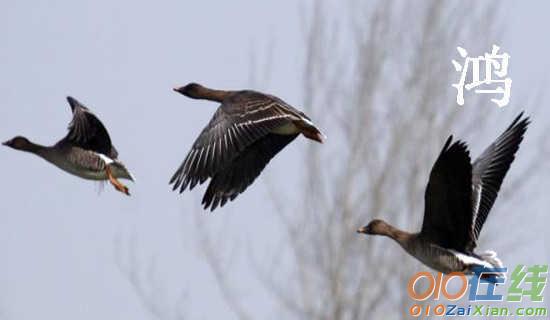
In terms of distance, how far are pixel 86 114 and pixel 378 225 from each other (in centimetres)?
257

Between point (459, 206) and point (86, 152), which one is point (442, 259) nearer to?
point (459, 206)

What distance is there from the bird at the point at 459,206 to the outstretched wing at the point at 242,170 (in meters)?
1.25

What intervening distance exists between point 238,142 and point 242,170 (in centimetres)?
85

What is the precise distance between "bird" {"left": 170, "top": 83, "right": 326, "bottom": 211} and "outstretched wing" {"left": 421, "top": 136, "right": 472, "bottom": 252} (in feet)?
3.32

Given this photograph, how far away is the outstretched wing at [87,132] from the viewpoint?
42.5ft

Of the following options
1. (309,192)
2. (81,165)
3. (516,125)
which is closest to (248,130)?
(81,165)

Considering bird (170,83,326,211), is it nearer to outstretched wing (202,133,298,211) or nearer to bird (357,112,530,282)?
outstretched wing (202,133,298,211)

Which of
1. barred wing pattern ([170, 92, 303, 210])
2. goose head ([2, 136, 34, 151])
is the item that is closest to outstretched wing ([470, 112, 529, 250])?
barred wing pattern ([170, 92, 303, 210])

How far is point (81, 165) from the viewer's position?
42.0 feet

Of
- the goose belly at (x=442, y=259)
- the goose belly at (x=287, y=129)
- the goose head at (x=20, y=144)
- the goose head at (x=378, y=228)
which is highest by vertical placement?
the goose belly at (x=287, y=129)

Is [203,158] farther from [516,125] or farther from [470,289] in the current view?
[470,289]

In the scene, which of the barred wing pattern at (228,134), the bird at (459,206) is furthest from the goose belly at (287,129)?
the bird at (459,206)

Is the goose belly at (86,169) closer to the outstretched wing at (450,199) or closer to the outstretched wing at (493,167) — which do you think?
the outstretched wing at (450,199)

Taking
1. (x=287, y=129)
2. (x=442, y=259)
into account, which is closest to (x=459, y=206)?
(x=442, y=259)
